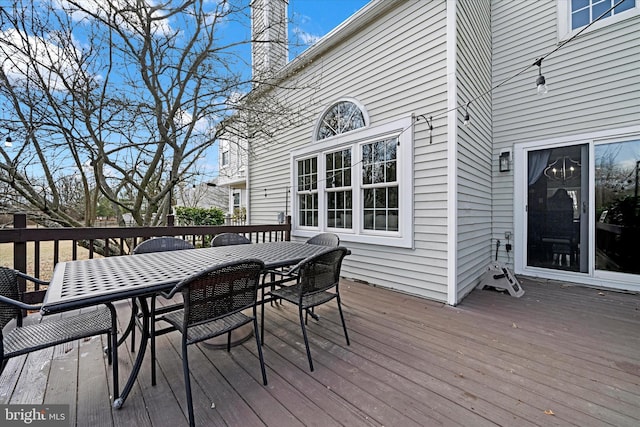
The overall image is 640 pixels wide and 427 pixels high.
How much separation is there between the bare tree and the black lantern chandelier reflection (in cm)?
475

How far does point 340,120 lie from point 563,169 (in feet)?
12.1

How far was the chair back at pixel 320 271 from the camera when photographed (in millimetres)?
2070

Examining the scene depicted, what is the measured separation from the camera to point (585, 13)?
401 cm

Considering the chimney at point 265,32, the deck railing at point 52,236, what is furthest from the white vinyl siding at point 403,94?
the deck railing at point 52,236

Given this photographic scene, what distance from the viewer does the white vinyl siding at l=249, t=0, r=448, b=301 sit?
3.41 meters

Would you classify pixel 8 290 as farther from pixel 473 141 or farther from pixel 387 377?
pixel 473 141

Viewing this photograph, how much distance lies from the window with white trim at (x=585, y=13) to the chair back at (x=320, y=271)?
17.0ft

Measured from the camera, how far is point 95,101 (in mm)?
3822

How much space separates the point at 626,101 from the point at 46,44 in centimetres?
801

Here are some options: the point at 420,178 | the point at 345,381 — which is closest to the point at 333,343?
the point at 345,381

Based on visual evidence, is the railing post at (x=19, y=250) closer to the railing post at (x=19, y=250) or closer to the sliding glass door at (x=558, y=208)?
the railing post at (x=19, y=250)

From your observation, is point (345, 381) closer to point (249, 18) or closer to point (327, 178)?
point (327, 178)

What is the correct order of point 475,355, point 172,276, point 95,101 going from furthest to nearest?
point 95,101 < point 475,355 < point 172,276

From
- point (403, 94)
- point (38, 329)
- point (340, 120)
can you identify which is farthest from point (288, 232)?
point (38, 329)
